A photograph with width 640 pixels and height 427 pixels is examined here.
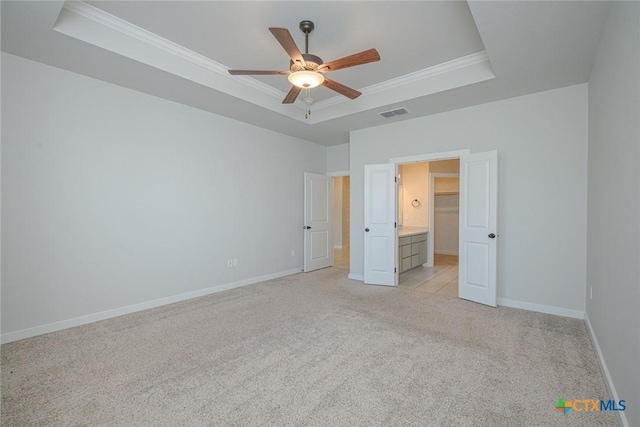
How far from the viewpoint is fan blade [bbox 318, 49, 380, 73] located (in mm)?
2393

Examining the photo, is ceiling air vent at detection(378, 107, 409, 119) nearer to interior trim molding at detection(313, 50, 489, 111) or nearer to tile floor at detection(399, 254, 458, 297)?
interior trim molding at detection(313, 50, 489, 111)

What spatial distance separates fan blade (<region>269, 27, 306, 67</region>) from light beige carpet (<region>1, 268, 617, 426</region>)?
8.60ft

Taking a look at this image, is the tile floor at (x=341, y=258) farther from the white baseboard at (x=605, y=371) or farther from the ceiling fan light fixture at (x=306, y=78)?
the ceiling fan light fixture at (x=306, y=78)

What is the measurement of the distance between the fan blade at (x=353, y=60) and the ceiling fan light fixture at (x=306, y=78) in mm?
81

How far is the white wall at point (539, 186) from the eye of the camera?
136 inches

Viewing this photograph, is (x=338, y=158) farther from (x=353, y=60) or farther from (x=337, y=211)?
(x=353, y=60)

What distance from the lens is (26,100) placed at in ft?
9.61

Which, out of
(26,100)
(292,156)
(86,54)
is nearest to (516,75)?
(292,156)

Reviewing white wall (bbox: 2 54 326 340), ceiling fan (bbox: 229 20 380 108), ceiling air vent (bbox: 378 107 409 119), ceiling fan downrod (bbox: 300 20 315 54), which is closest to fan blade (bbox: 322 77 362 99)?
ceiling fan (bbox: 229 20 380 108)

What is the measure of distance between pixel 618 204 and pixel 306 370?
2.57m

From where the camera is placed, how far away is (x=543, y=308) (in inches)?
143

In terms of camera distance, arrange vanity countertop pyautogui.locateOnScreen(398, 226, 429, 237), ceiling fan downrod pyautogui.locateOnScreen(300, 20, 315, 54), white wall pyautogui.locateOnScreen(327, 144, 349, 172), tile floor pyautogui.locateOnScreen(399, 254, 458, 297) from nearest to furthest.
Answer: ceiling fan downrod pyautogui.locateOnScreen(300, 20, 315, 54), tile floor pyautogui.locateOnScreen(399, 254, 458, 297), vanity countertop pyautogui.locateOnScreen(398, 226, 429, 237), white wall pyautogui.locateOnScreen(327, 144, 349, 172)

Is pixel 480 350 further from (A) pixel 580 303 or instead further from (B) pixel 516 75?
(B) pixel 516 75

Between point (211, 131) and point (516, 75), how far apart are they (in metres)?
4.19
